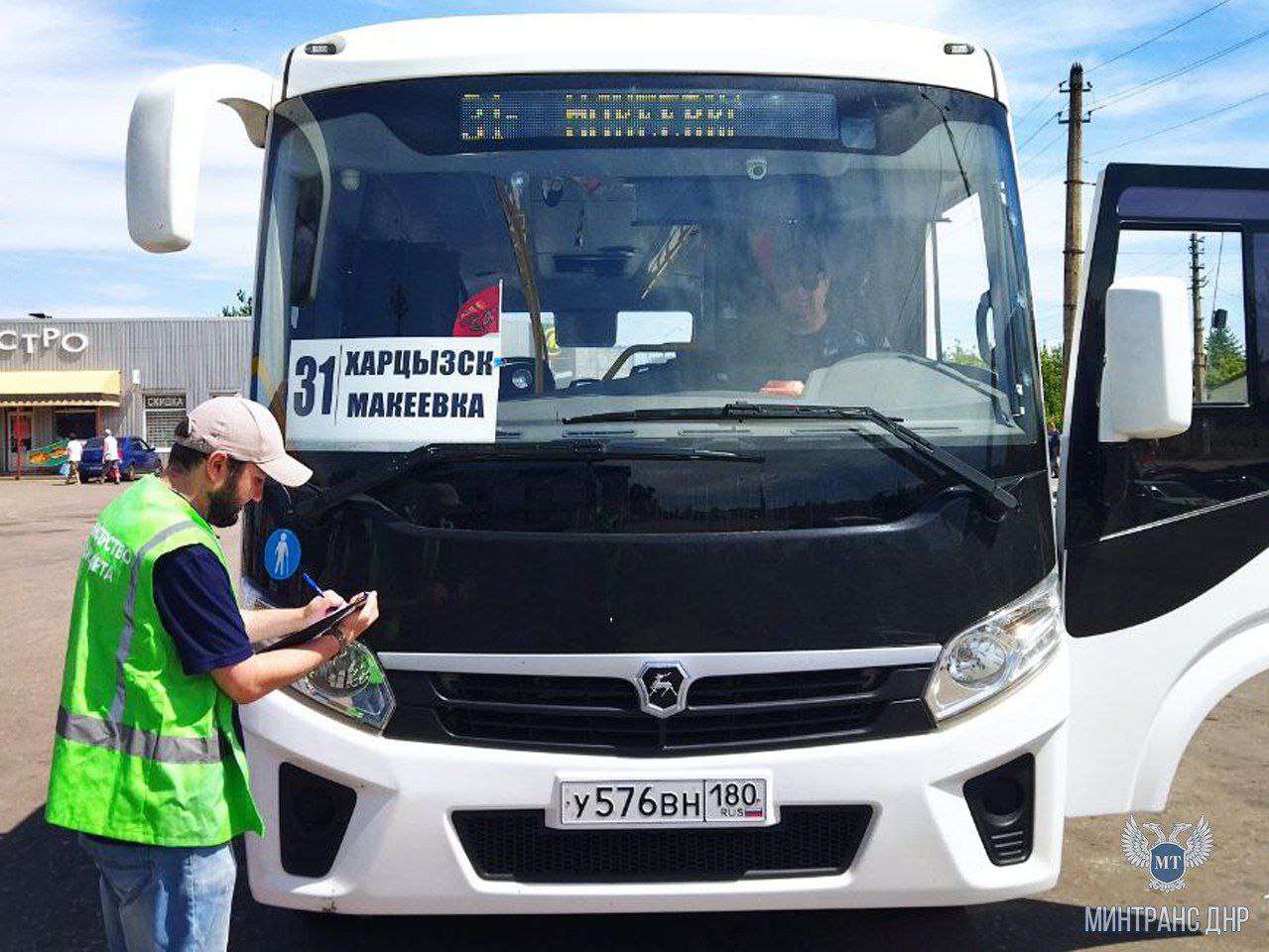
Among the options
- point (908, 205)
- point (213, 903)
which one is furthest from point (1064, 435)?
point (213, 903)

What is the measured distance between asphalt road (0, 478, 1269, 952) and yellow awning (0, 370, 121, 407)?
4573 cm

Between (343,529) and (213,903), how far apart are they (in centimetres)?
104

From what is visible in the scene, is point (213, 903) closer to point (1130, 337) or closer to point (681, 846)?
point (681, 846)

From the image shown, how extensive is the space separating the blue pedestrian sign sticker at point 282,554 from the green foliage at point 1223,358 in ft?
9.51

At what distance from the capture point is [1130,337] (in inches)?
152

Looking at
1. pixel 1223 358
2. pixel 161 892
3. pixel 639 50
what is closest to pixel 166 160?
pixel 639 50

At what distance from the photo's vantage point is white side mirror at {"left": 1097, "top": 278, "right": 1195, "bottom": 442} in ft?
12.5

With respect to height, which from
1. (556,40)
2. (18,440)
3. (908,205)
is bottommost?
(18,440)

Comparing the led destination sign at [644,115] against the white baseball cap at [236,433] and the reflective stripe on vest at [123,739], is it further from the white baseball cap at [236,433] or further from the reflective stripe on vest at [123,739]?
the reflective stripe on vest at [123,739]

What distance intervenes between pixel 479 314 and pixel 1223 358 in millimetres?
2442

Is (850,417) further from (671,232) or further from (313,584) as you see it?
(313,584)

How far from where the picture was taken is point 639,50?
13.6ft

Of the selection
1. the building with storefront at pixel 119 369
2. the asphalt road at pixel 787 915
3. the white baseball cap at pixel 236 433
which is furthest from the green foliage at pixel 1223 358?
the building with storefront at pixel 119 369

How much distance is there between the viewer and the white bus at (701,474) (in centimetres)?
363
